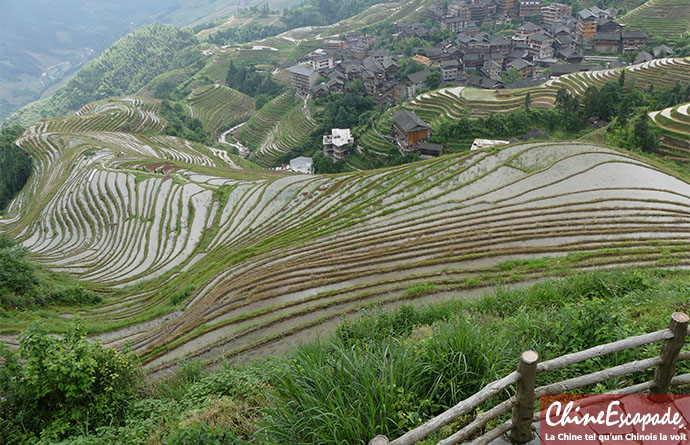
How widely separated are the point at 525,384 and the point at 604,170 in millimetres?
16643

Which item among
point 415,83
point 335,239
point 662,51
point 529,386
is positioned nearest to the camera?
point 529,386

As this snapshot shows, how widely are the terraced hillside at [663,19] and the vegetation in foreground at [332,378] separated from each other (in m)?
61.8

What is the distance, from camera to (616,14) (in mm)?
59062

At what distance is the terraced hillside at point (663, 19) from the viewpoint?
4930 cm

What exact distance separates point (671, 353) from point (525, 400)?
1.24m

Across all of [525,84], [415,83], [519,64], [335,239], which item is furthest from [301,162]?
[335,239]

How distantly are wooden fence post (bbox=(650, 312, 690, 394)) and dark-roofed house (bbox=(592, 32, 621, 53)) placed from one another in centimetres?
6217

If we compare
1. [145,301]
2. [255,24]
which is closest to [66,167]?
[145,301]

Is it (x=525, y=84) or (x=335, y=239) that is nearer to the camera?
(x=335, y=239)

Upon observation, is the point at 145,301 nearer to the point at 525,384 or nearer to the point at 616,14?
the point at 525,384

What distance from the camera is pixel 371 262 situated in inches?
484

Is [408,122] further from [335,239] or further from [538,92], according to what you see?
[335,239]

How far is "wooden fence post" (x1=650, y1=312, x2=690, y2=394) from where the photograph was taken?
276 cm

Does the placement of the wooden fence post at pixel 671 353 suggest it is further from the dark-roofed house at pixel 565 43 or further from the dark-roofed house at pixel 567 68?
the dark-roofed house at pixel 565 43
